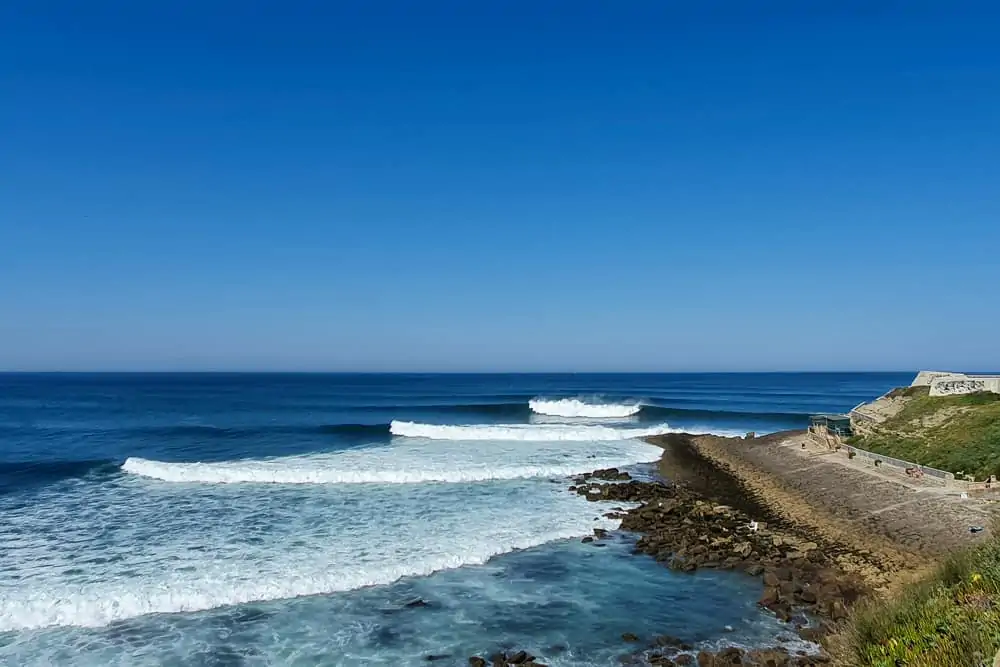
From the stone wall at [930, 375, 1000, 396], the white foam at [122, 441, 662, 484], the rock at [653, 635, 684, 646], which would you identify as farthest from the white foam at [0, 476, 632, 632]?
the stone wall at [930, 375, 1000, 396]

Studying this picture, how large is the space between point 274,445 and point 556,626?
98.7ft

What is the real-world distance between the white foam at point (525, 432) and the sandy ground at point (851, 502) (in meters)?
8.89

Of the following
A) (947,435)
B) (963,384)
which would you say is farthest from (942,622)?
(963,384)

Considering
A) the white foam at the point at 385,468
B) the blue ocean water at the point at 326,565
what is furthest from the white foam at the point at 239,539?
the white foam at the point at 385,468

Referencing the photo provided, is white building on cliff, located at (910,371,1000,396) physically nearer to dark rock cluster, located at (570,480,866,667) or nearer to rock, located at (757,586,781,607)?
dark rock cluster, located at (570,480,866,667)

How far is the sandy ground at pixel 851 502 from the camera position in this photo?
49.1 ft

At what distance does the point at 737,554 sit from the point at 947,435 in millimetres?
14391

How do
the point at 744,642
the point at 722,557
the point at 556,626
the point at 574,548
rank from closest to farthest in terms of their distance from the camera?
1. the point at 744,642
2. the point at 556,626
3. the point at 722,557
4. the point at 574,548

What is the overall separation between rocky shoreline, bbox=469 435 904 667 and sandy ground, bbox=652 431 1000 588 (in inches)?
6.8

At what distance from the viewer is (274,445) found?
123 feet

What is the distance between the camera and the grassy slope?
67.7 ft

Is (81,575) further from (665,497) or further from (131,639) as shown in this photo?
(665,497)

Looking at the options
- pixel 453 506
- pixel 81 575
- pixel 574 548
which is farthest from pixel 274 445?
pixel 574 548

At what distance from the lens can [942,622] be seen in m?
6.18
